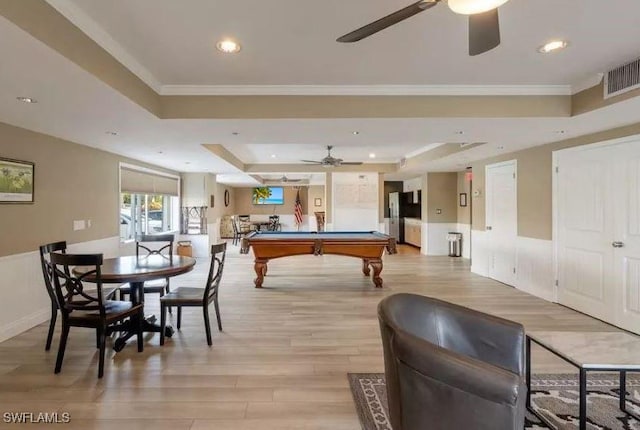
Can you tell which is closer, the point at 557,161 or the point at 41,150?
the point at 41,150

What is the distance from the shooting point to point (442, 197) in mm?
9047

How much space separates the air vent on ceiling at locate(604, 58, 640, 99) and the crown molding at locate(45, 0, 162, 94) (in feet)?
13.4

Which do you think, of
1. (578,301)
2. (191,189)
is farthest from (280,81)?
(191,189)

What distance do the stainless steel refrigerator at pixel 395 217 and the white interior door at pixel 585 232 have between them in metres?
6.89


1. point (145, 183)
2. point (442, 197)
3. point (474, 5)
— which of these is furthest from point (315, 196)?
point (474, 5)

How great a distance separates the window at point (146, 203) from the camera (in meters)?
6.27

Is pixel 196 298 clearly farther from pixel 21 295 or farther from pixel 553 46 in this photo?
pixel 553 46

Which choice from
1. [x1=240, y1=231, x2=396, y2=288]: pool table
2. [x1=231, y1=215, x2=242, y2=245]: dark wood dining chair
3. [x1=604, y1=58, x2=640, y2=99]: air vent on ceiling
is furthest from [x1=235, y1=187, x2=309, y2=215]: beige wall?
[x1=604, y1=58, x2=640, y2=99]: air vent on ceiling

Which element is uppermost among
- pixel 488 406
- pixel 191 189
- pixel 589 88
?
pixel 589 88

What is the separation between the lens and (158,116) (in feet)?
11.1

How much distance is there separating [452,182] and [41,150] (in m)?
8.47

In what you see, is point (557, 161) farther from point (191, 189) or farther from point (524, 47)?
point (191, 189)

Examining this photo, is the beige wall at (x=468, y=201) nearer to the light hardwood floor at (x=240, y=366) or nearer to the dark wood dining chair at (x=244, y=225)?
the light hardwood floor at (x=240, y=366)

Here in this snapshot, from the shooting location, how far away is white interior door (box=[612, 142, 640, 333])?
11.9 feet
